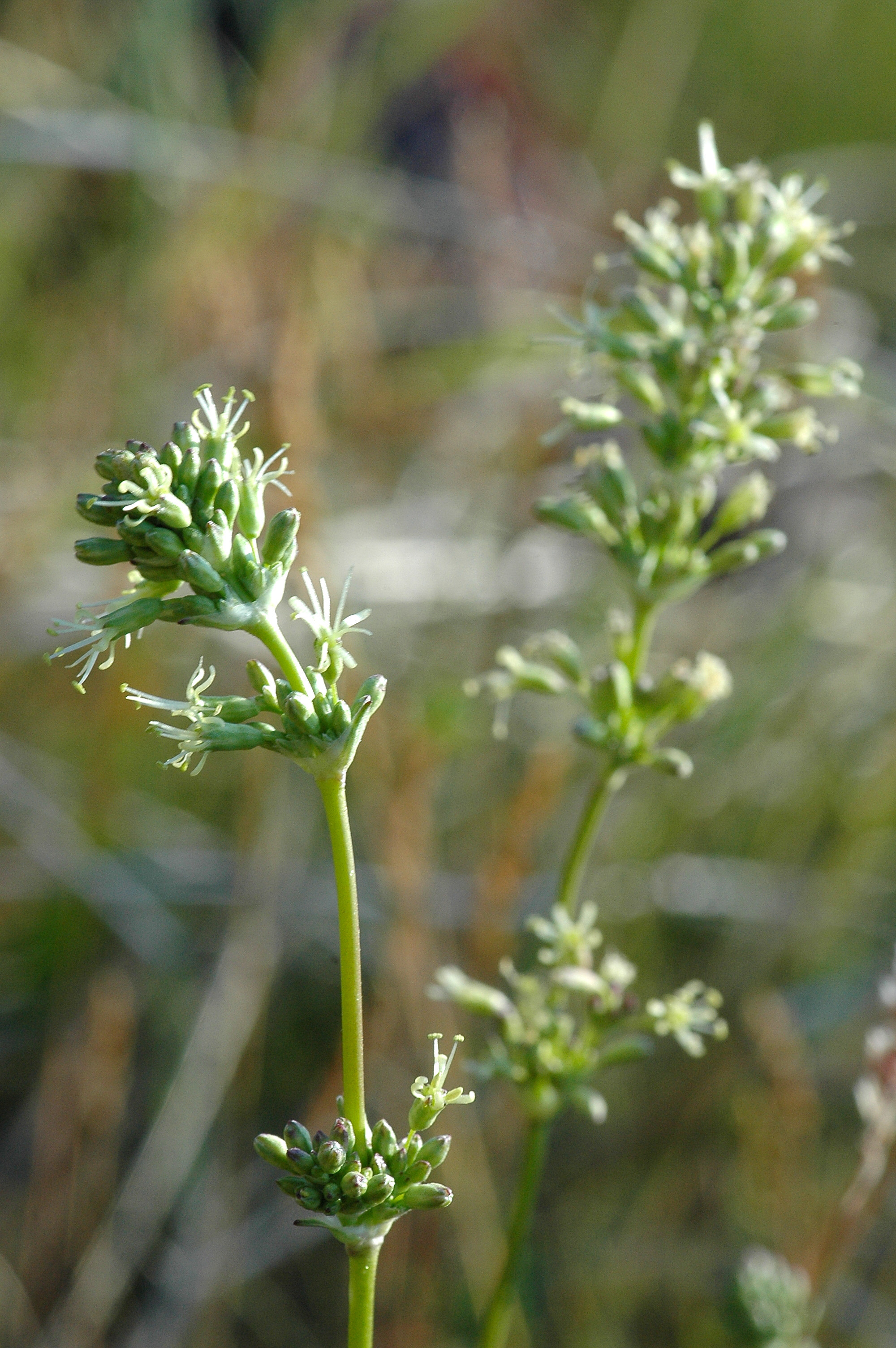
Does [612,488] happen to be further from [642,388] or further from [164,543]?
[164,543]

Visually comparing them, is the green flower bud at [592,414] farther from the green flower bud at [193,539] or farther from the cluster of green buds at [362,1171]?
the cluster of green buds at [362,1171]

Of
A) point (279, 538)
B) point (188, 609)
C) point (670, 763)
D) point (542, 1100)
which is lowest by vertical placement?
point (542, 1100)

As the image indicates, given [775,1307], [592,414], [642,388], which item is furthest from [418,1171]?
[775,1307]

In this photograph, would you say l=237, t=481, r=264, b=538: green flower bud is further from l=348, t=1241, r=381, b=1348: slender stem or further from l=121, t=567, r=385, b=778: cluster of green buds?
l=348, t=1241, r=381, b=1348: slender stem

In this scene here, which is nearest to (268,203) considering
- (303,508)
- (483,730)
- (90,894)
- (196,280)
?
(196,280)

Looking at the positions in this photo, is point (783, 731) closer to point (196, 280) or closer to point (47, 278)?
point (196, 280)

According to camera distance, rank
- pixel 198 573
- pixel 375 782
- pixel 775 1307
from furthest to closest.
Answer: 1. pixel 375 782
2. pixel 775 1307
3. pixel 198 573

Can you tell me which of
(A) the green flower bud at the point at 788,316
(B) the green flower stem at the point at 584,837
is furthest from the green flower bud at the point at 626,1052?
(A) the green flower bud at the point at 788,316
